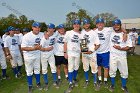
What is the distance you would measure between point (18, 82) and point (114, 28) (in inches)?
196

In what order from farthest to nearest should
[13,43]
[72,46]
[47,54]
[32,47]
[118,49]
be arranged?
1. [13,43]
2. [47,54]
3. [72,46]
4. [32,47]
5. [118,49]

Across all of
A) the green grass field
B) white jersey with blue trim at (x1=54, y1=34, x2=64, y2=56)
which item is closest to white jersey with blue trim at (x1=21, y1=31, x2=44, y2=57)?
white jersey with blue trim at (x1=54, y1=34, x2=64, y2=56)

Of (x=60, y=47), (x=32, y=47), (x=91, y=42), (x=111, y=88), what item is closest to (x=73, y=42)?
(x=91, y=42)

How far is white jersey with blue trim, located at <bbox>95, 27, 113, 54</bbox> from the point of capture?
966 centimetres

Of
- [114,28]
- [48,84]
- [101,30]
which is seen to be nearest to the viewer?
[114,28]

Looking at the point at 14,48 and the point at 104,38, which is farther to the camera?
the point at 14,48

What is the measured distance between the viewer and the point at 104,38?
382 inches

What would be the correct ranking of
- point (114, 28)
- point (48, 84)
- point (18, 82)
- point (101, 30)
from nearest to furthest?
1. point (114, 28)
2. point (101, 30)
3. point (48, 84)
4. point (18, 82)

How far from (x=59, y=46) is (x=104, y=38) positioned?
1870 mm

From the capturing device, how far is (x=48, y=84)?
10.4 m

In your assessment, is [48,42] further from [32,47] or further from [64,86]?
[64,86]

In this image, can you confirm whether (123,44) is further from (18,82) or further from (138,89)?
(18,82)

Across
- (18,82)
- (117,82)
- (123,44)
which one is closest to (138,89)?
(117,82)

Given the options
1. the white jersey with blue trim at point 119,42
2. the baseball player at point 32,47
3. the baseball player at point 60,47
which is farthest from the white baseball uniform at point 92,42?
the baseball player at point 32,47
